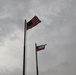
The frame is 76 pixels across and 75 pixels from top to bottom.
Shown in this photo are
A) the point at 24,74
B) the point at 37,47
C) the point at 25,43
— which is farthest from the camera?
the point at 37,47

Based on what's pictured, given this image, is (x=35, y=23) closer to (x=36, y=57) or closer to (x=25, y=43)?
(x=25, y=43)

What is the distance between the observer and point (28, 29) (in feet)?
82.3

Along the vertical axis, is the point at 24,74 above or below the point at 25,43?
below

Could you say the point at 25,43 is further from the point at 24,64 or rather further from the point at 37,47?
the point at 37,47

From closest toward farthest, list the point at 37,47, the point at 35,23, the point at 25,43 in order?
the point at 25,43, the point at 35,23, the point at 37,47

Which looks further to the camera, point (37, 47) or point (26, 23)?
point (37, 47)

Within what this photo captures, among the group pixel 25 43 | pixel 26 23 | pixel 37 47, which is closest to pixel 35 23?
pixel 26 23

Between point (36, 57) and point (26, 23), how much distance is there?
1618 cm

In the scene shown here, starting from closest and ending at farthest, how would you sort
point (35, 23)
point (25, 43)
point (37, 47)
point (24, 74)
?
point (24, 74) → point (25, 43) → point (35, 23) → point (37, 47)

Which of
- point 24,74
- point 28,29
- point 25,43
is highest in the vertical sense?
point 28,29

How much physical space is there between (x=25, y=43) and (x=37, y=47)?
16.3m

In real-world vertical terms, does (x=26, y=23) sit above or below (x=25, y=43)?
above

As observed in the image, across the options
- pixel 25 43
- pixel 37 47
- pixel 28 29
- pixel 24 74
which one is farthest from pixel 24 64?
pixel 37 47

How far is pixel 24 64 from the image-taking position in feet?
71.2
